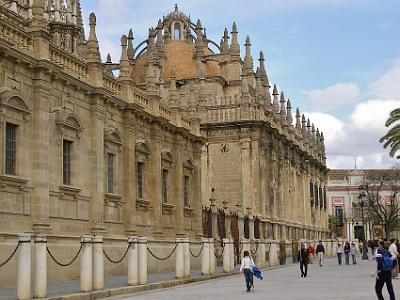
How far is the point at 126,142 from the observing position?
27.3 meters

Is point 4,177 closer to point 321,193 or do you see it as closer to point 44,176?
point 44,176

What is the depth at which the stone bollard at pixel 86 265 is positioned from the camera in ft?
55.9

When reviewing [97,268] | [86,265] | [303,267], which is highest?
[86,265]

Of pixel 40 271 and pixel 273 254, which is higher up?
pixel 40 271

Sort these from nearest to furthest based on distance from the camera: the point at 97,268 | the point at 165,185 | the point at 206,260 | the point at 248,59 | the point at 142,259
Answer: the point at 97,268, the point at 142,259, the point at 206,260, the point at 165,185, the point at 248,59

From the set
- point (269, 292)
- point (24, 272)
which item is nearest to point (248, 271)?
point (269, 292)

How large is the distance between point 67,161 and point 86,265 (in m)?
6.42

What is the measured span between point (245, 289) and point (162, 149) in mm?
11942

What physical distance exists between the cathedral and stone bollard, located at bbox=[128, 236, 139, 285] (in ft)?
8.59

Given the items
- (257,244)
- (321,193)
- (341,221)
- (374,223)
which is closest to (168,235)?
(257,244)

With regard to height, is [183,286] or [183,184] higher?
[183,184]

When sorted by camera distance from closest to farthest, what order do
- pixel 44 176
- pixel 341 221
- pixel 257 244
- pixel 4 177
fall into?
pixel 4 177 < pixel 44 176 < pixel 257 244 < pixel 341 221

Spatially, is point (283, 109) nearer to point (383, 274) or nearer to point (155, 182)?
point (155, 182)

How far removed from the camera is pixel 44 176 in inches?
816
